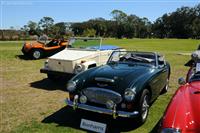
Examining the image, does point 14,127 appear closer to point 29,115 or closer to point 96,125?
point 29,115

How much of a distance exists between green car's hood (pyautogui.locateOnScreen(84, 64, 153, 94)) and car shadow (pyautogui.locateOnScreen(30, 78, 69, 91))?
9.51 ft

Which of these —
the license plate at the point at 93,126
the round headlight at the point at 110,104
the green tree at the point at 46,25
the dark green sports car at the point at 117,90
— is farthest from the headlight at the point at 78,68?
the green tree at the point at 46,25

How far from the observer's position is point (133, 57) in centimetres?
750

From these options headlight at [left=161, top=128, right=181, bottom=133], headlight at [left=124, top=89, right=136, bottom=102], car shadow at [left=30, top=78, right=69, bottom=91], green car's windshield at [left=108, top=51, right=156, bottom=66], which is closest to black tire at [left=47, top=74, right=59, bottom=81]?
car shadow at [left=30, top=78, right=69, bottom=91]

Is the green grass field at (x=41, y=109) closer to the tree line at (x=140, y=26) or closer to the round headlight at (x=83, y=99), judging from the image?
the round headlight at (x=83, y=99)

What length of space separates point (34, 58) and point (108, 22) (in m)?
83.2

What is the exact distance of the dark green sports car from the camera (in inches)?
210

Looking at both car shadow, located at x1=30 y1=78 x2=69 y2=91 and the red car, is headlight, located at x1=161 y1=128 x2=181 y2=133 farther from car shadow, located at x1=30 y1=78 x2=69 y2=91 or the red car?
car shadow, located at x1=30 y1=78 x2=69 y2=91

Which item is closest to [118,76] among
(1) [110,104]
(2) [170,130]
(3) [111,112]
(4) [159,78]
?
(1) [110,104]

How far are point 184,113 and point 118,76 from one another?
2.30 metres

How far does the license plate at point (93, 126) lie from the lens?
523 centimetres

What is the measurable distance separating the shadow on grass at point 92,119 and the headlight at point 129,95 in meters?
0.55

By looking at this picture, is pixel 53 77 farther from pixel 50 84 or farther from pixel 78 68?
pixel 78 68

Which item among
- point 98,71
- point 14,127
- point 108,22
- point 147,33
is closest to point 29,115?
point 14,127
